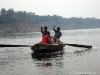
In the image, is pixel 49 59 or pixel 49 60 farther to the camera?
pixel 49 59

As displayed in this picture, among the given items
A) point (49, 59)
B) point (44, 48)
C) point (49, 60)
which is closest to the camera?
point (49, 60)

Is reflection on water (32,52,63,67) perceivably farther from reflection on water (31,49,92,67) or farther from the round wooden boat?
the round wooden boat

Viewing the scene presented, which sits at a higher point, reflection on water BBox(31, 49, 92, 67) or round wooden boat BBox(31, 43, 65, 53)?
round wooden boat BBox(31, 43, 65, 53)

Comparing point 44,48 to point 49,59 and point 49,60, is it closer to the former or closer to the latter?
point 49,59

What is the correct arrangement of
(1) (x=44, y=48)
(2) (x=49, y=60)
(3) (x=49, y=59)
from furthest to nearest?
(1) (x=44, y=48) < (3) (x=49, y=59) < (2) (x=49, y=60)

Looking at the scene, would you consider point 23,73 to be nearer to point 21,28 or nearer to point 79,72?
point 79,72

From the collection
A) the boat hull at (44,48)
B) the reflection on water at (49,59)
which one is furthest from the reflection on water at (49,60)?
the boat hull at (44,48)

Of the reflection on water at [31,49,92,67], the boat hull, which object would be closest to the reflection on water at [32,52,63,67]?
the reflection on water at [31,49,92,67]

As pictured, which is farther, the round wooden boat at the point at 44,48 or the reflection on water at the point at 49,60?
the round wooden boat at the point at 44,48

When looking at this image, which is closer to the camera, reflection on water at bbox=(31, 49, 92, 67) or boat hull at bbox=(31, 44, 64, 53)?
reflection on water at bbox=(31, 49, 92, 67)

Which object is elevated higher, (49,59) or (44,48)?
(44,48)

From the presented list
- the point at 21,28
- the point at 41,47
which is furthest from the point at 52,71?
the point at 21,28

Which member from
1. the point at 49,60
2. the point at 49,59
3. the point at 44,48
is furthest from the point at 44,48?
the point at 49,60

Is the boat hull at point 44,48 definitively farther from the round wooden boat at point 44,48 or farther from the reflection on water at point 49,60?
the reflection on water at point 49,60
